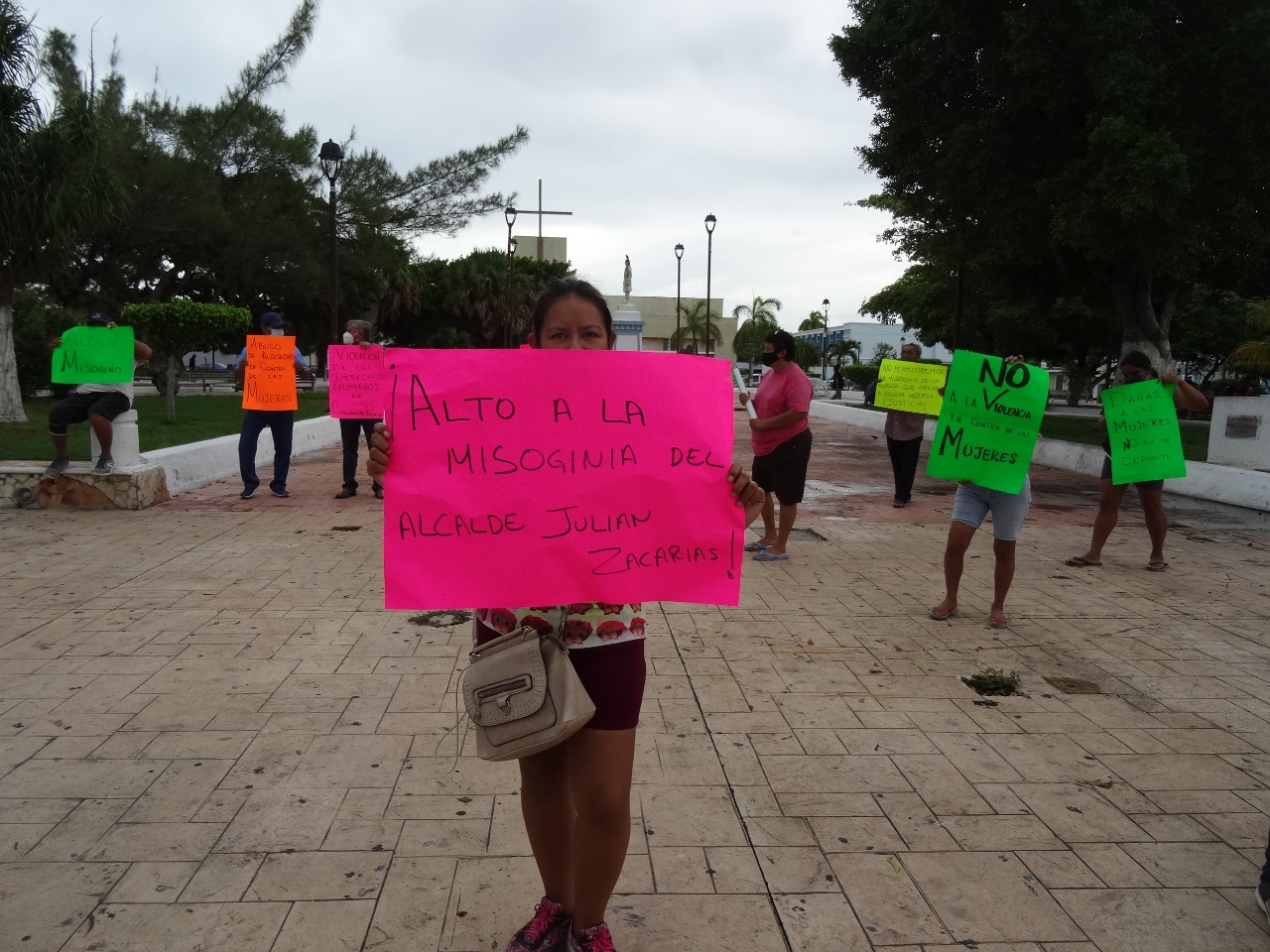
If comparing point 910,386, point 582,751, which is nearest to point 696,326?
point 910,386

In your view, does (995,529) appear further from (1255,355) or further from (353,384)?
(1255,355)

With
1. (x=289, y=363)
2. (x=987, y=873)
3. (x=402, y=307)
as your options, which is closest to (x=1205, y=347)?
(x=402, y=307)

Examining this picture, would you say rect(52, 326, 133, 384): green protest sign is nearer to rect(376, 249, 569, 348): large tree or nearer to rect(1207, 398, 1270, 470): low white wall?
rect(1207, 398, 1270, 470): low white wall

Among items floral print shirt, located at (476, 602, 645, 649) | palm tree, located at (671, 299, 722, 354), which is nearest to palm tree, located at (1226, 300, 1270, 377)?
floral print shirt, located at (476, 602, 645, 649)

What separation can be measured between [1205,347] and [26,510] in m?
42.8

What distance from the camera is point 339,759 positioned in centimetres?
369

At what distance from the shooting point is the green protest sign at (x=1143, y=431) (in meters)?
7.03

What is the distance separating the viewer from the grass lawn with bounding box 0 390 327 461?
40.7 feet

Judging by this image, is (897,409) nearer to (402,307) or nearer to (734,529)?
(734,529)

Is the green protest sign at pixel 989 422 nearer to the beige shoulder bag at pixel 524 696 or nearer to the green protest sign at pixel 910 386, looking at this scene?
the beige shoulder bag at pixel 524 696

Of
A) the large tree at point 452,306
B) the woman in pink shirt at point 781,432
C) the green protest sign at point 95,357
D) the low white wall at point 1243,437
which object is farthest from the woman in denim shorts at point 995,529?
the large tree at point 452,306

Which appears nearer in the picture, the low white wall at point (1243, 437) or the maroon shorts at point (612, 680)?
the maroon shorts at point (612, 680)

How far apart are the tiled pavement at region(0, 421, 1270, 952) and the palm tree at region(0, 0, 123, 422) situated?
37.6 ft

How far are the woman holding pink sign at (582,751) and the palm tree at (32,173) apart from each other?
16432 millimetres
